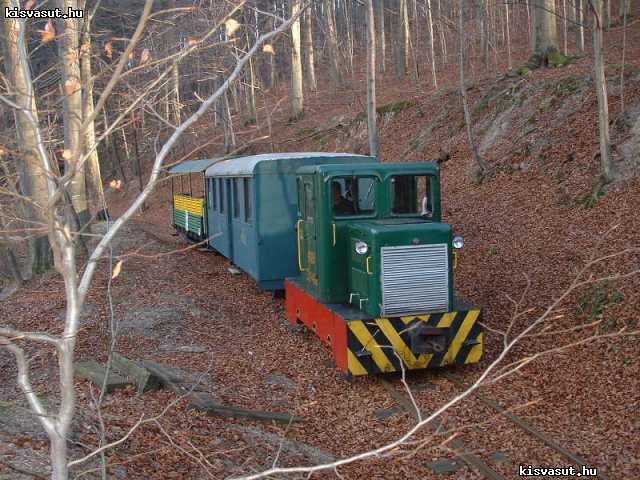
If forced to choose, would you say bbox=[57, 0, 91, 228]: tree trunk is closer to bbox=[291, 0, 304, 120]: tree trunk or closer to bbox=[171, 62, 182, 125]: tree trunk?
bbox=[171, 62, 182, 125]: tree trunk

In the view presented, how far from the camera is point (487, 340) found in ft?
31.4

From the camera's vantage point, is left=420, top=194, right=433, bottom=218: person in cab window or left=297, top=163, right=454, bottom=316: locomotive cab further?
left=420, top=194, right=433, bottom=218: person in cab window

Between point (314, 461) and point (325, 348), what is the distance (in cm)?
399

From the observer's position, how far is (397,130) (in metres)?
24.9

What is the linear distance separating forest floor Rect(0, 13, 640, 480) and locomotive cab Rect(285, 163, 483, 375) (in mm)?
487

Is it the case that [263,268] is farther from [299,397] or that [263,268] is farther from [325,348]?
[299,397]

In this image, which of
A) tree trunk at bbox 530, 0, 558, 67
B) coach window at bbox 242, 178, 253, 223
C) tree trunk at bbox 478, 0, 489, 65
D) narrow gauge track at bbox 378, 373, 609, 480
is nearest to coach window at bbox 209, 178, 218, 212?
coach window at bbox 242, 178, 253, 223

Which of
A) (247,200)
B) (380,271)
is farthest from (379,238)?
(247,200)

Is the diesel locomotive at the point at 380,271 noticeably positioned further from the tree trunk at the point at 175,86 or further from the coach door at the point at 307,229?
the tree trunk at the point at 175,86

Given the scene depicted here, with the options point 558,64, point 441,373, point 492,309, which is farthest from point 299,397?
point 558,64

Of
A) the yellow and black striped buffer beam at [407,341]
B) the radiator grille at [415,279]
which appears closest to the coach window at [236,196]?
the radiator grille at [415,279]

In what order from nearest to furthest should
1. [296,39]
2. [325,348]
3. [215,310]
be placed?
[325,348] → [215,310] → [296,39]

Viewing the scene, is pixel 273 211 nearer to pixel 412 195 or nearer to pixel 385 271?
pixel 412 195

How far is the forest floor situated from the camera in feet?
19.9
